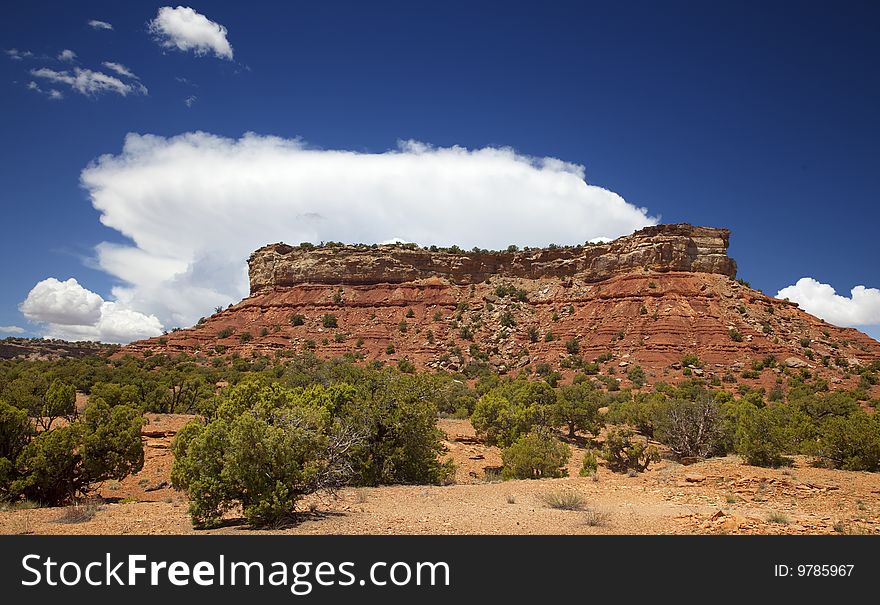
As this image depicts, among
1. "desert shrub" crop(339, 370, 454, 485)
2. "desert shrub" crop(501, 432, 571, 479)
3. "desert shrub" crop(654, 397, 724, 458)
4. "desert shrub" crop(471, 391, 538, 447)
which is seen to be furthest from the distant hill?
"desert shrub" crop(654, 397, 724, 458)

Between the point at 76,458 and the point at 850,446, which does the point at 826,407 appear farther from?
the point at 76,458

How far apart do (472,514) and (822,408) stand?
2708 centimetres

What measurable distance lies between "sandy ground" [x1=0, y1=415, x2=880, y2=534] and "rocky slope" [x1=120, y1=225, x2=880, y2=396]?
3789 centimetres

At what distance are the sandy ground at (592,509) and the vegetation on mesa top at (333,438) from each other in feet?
2.74

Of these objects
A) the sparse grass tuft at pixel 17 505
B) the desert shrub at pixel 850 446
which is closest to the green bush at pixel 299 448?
the sparse grass tuft at pixel 17 505

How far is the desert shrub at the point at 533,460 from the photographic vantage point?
741 inches

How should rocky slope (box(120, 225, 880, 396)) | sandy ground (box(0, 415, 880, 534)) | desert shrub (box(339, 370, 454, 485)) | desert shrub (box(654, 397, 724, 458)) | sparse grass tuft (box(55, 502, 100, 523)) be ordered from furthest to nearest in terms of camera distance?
rocky slope (box(120, 225, 880, 396)) → desert shrub (box(654, 397, 724, 458)) → desert shrub (box(339, 370, 454, 485)) → sparse grass tuft (box(55, 502, 100, 523)) → sandy ground (box(0, 415, 880, 534))

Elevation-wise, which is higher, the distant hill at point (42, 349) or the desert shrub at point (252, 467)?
the distant hill at point (42, 349)

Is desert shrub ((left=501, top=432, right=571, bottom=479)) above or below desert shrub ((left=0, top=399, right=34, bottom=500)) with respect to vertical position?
below

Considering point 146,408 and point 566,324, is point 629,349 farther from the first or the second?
point 146,408

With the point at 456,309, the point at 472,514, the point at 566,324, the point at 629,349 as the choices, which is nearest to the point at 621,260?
the point at 566,324

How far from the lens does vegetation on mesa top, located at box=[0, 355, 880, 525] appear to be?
33.8 feet

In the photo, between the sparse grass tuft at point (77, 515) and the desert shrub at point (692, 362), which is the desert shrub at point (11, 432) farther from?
the desert shrub at point (692, 362)

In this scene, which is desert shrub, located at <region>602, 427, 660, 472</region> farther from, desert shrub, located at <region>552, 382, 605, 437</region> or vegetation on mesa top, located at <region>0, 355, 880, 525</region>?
desert shrub, located at <region>552, 382, 605, 437</region>
